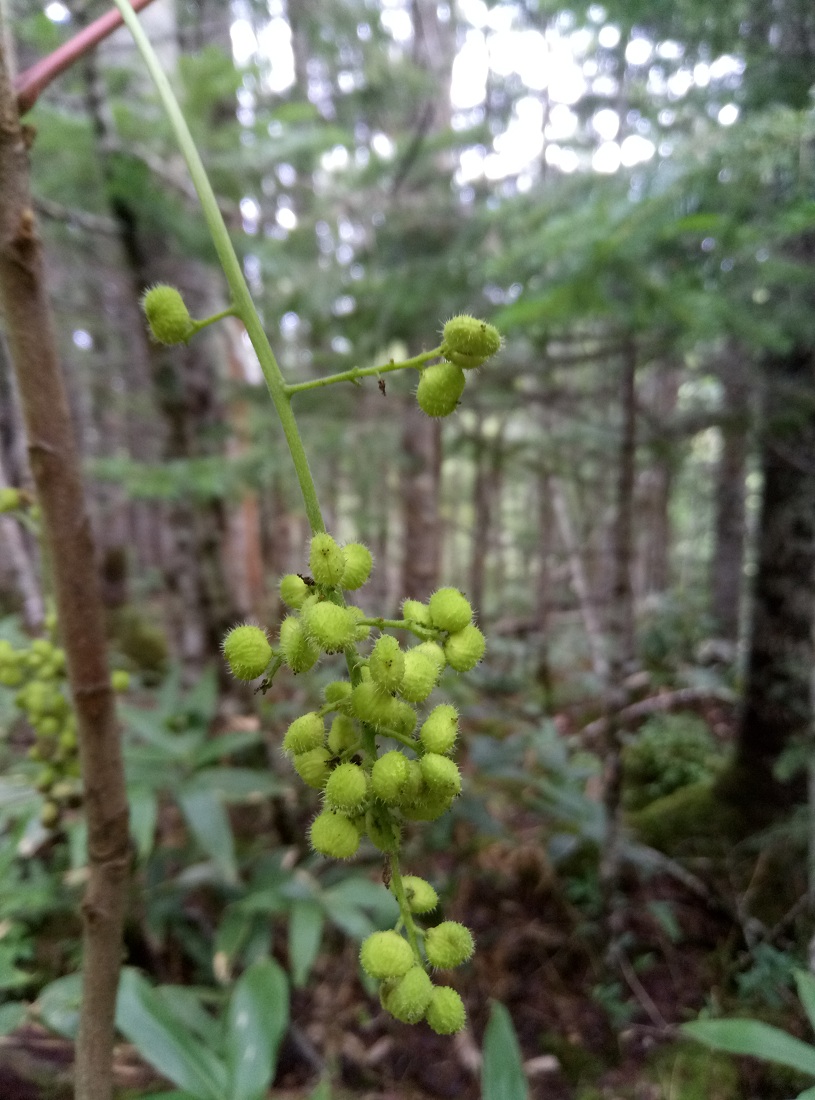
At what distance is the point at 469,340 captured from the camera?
0.71 meters

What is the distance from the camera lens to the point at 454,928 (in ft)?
2.44

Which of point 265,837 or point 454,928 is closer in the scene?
point 454,928

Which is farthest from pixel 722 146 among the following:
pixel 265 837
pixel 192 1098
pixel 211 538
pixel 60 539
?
pixel 265 837

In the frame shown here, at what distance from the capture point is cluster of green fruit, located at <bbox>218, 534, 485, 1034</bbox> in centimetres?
68

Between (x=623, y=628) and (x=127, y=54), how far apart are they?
4487 mm

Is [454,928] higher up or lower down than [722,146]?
lower down

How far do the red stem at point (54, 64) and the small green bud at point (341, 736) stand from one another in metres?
0.81

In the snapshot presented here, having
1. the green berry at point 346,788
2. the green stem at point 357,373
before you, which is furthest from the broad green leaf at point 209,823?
the green stem at point 357,373

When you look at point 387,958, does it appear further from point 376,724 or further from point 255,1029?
point 255,1029

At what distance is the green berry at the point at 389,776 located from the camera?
68 centimetres

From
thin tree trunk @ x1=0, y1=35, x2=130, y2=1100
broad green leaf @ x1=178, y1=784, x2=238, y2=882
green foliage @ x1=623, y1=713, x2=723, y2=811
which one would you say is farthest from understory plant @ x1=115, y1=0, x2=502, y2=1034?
green foliage @ x1=623, y1=713, x2=723, y2=811

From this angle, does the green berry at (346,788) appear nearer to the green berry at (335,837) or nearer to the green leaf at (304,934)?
the green berry at (335,837)

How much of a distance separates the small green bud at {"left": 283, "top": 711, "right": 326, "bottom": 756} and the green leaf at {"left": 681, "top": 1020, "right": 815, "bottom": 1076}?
89 cm

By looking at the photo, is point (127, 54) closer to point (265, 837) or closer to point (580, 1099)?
point (265, 837)
